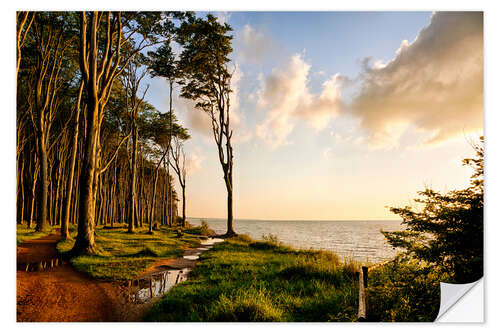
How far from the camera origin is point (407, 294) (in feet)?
11.8

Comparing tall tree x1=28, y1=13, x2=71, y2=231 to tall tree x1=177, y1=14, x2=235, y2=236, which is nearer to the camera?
tall tree x1=28, y1=13, x2=71, y2=231

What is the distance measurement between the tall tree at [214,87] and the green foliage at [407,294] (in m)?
8.91

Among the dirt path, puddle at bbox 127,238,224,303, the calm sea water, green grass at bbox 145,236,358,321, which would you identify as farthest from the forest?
the calm sea water

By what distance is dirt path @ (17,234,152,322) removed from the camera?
3.44m

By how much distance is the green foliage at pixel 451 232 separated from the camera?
3.71m

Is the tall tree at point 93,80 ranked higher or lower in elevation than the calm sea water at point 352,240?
higher

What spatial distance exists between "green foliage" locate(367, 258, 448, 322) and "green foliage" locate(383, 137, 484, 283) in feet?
0.69

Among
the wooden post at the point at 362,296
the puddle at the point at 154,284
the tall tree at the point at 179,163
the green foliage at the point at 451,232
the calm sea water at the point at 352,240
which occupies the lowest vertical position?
the calm sea water at the point at 352,240

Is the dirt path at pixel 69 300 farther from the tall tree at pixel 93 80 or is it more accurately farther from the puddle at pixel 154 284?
the tall tree at pixel 93 80

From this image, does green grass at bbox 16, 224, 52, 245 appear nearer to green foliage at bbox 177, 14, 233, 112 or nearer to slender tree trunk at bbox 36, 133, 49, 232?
slender tree trunk at bbox 36, 133, 49, 232

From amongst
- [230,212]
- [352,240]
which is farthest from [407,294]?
[352,240]

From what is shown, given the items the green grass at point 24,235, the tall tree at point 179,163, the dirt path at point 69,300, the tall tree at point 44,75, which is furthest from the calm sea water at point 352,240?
the tall tree at point 44,75

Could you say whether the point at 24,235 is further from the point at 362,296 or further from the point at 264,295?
the point at 362,296

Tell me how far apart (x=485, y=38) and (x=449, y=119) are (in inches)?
57.1
